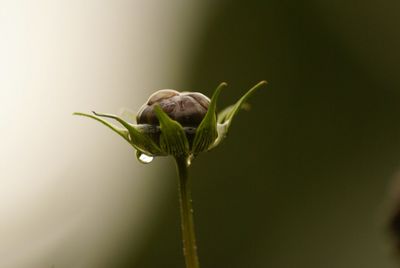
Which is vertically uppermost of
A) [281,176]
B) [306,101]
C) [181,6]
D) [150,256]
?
[181,6]

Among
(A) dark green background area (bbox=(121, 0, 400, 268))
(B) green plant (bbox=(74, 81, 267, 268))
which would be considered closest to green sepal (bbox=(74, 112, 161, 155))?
(B) green plant (bbox=(74, 81, 267, 268))

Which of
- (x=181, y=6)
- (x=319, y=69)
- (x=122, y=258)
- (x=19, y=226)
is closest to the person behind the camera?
(x=19, y=226)

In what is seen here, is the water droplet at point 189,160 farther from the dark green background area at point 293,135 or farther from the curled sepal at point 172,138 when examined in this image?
the dark green background area at point 293,135

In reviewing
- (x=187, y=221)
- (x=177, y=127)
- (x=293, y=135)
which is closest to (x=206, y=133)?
(x=177, y=127)

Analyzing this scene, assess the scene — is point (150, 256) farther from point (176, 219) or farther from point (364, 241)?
point (364, 241)

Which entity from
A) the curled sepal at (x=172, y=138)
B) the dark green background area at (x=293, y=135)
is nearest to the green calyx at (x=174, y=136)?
the curled sepal at (x=172, y=138)

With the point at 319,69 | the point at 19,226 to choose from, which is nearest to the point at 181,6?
the point at 319,69

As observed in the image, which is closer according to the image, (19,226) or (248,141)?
(19,226)
